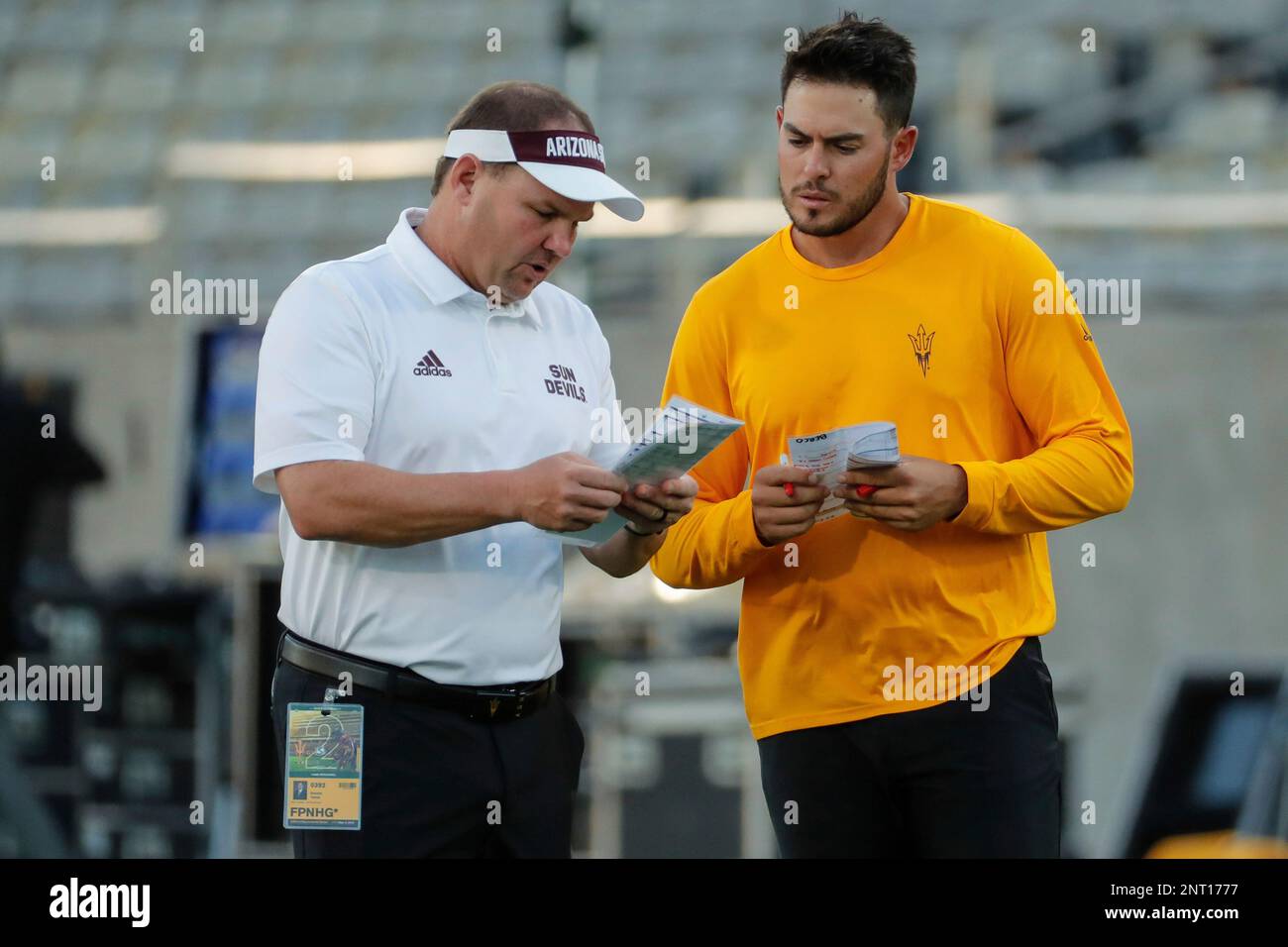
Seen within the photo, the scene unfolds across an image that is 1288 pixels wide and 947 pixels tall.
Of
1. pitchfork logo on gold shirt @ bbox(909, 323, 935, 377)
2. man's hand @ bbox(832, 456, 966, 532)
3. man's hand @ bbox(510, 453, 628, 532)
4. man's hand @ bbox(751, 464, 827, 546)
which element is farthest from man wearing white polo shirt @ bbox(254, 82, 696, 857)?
pitchfork logo on gold shirt @ bbox(909, 323, 935, 377)

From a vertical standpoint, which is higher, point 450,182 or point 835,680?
point 450,182

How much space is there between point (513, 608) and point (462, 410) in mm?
247

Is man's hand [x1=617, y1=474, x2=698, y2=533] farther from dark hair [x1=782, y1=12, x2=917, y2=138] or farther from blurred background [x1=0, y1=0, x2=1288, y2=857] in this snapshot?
blurred background [x1=0, y1=0, x2=1288, y2=857]

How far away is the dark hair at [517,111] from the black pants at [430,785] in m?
0.67

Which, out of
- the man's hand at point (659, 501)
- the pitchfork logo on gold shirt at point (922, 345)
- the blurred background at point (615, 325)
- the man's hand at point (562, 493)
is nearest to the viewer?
the man's hand at point (562, 493)

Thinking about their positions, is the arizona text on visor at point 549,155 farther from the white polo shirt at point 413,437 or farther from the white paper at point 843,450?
the white paper at point 843,450

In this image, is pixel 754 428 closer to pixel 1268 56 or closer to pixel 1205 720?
pixel 1205 720

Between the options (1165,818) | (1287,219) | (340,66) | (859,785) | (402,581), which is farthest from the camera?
(340,66)

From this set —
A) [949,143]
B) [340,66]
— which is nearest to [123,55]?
[340,66]

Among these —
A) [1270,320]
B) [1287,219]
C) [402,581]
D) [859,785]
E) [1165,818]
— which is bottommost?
[1165,818]

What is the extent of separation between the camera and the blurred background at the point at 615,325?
522 cm

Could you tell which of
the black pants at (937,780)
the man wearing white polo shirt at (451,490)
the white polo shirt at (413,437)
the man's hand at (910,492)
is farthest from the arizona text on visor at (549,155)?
Result: the black pants at (937,780)

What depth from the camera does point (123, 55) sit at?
10.6 meters

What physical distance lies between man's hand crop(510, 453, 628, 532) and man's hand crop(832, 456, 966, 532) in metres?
0.33
